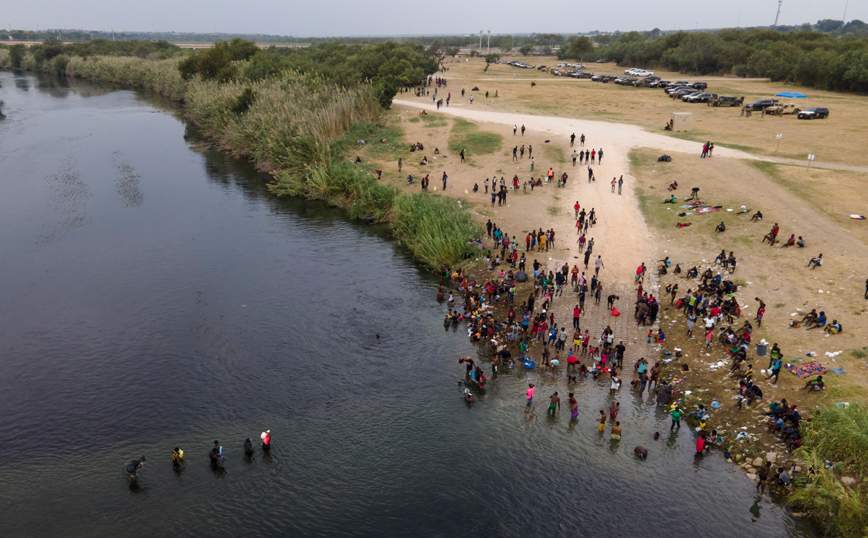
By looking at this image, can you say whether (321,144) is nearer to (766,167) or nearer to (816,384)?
(766,167)

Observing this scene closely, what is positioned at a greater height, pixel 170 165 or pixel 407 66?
pixel 407 66

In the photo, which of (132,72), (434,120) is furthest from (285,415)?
(132,72)

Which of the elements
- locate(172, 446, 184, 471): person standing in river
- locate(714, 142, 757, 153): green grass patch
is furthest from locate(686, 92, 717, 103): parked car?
locate(172, 446, 184, 471): person standing in river

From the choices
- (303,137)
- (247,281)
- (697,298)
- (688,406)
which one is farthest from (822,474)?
(303,137)

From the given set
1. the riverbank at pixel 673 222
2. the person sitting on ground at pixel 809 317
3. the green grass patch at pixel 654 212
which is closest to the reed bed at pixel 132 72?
the riverbank at pixel 673 222

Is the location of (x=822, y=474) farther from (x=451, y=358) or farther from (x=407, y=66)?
(x=407, y=66)

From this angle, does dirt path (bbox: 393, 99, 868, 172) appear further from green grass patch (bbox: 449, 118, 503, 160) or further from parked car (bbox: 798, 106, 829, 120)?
parked car (bbox: 798, 106, 829, 120)
